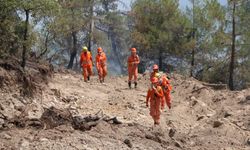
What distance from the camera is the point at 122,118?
16.6m

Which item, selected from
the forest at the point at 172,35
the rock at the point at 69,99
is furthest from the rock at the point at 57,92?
the forest at the point at 172,35

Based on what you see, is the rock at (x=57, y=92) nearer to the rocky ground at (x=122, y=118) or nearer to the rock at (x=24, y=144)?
the rocky ground at (x=122, y=118)

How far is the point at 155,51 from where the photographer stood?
123ft

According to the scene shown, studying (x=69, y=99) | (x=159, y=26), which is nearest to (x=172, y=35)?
(x=159, y=26)

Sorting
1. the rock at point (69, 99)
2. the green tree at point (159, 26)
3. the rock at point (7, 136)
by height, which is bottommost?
the rock at point (69, 99)

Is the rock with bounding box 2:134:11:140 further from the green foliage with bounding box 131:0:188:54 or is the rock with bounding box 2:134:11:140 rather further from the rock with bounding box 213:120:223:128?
the green foliage with bounding box 131:0:188:54

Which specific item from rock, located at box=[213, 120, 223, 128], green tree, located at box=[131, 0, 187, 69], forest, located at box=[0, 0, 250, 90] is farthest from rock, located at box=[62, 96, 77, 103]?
green tree, located at box=[131, 0, 187, 69]

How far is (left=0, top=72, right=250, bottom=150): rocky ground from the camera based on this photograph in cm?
1041

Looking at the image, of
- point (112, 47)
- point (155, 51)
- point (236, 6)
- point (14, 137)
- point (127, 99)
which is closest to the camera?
point (14, 137)

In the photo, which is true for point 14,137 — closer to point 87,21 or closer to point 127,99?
point 127,99

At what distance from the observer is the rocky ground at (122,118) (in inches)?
410

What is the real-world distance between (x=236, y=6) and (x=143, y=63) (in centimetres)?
1008

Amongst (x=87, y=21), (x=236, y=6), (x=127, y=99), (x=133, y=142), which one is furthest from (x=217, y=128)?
(x=87, y=21)

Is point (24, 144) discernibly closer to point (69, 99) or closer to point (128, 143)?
point (128, 143)
